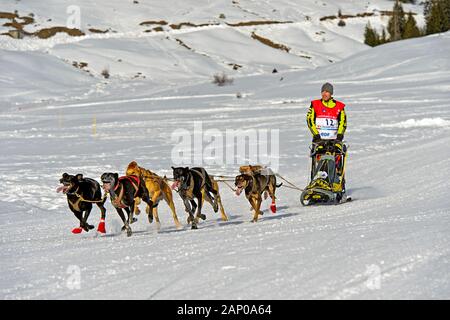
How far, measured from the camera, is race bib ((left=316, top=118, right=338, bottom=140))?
9297 mm

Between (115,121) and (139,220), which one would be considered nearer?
(139,220)

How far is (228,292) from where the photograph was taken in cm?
447

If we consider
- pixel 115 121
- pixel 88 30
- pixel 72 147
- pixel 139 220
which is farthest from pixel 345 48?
pixel 139 220

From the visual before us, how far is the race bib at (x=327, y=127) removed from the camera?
930 centimetres

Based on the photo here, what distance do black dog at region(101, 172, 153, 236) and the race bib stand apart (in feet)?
8.56

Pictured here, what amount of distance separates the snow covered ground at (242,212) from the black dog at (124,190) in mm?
336

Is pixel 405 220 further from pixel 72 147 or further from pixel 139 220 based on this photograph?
pixel 72 147

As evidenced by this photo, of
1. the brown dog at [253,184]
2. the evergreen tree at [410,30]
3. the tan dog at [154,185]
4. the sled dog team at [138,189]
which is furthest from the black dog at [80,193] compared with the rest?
the evergreen tree at [410,30]

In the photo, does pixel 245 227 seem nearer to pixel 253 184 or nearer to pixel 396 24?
pixel 253 184

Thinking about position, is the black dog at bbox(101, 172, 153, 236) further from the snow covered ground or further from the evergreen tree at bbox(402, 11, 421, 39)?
the evergreen tree at bbox(402, 11, 421, 39)

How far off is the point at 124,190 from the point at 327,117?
3.02m

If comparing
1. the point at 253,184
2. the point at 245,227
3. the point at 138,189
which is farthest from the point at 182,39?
the point at 245,227

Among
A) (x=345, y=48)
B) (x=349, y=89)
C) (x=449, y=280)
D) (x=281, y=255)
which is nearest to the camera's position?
(x=449, y=280)
